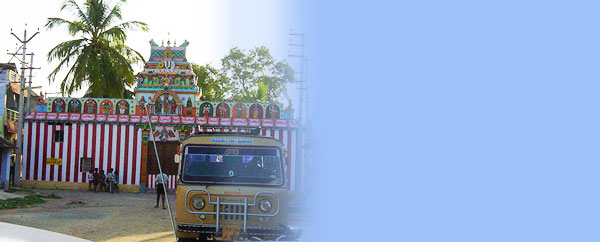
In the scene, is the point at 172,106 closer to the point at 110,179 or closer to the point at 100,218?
the point at 110,179

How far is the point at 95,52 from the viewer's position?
72.8ft

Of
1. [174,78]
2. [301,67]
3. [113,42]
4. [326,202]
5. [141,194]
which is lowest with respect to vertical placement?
[141,194]

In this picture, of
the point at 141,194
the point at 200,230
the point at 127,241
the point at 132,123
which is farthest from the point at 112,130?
the point at 200,230

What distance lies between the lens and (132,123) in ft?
64.8

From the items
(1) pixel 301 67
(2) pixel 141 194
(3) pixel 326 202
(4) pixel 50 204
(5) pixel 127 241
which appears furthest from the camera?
(2) pixel 141 194

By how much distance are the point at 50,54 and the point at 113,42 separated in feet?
7.62

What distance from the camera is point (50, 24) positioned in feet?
71.1

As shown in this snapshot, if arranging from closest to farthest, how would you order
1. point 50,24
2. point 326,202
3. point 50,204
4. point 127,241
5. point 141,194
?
point 326,202 < point 127,241 < point 50,204 < point 141,194 < point 50,24

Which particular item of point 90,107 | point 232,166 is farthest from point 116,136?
point 232,166

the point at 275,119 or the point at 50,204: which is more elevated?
the point at 275,119

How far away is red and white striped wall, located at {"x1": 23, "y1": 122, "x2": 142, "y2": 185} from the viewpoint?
64.8ft

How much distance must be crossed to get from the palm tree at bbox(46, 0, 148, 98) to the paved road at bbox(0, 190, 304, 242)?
634cm

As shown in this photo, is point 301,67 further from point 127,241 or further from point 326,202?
point 127,241

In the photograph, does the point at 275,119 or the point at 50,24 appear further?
the point at 50,24
